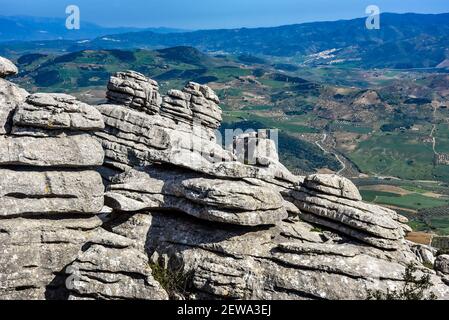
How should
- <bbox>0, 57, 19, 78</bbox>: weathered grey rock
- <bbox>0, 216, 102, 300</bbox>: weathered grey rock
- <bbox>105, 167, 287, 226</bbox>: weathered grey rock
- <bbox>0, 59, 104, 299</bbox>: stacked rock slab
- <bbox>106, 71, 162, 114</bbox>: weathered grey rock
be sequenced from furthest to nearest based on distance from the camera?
<bbox>106, 71, 162, 114</bbox>: weathered grey rock
<bbox>0, 57, 19, 78</bbox>: weathered grey rock
<bbox>105, 167, 287, 226</bbox>: weathered grey rock
<bbox>0, 59, 104, 299</bbox>: stacked rock slab
<bbox>0, 216, 102, 300</bbox>: weathered grey rock

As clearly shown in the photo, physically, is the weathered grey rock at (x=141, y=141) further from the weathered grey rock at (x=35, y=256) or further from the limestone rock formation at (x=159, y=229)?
the weathered grey rock at (x=35, y=256)

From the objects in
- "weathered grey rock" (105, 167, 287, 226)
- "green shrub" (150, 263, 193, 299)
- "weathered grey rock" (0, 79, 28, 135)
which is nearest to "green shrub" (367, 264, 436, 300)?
"weathered grey rock" (105, 167, 287, 226)

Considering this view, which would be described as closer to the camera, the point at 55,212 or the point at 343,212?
the point at 55,212

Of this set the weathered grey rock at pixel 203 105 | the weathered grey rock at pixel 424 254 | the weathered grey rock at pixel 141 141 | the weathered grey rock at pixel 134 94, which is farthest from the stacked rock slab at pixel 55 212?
the weathered grey rock at pixel 203 105

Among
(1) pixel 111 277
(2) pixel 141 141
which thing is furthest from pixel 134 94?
(1) pixel 111 277

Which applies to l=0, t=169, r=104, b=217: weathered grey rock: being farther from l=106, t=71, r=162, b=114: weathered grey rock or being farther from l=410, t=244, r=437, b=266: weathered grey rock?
l=410, t=244, r=437, b=266: weathered grey rock

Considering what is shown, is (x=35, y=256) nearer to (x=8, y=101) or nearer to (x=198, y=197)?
(x=198, y=197)
